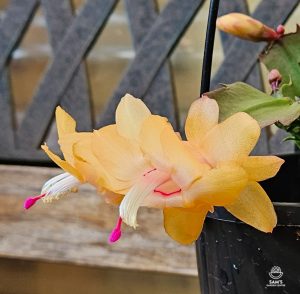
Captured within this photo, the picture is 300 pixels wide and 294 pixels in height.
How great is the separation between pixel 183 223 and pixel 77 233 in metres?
0.89

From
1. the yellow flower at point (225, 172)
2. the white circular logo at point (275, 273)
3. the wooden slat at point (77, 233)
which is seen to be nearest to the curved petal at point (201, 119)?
the yellow flower at point (225, 172)

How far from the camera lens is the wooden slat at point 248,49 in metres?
1.19

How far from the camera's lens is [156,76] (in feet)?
4.16

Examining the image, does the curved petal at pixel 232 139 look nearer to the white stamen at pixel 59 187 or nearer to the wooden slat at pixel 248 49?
the white stamen at pixel 59 187

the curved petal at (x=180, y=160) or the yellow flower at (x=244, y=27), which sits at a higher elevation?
the yellow flower at (x=244, y=27)

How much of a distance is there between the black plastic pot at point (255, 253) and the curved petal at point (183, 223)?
0.07 meters

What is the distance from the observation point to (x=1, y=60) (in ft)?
4.50

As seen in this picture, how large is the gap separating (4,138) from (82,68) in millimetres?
249

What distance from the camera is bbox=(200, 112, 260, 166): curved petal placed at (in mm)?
343

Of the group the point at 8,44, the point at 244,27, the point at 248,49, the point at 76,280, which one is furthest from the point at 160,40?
the point at 244,27

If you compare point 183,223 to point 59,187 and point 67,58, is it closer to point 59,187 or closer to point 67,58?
point 59,187

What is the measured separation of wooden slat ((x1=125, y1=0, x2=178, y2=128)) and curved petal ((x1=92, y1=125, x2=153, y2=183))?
2.91 ft

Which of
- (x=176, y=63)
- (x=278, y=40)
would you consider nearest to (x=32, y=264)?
(x=176, y=63)

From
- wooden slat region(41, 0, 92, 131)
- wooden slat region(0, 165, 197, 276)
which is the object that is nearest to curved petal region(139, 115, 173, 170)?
wooden slat region(0, 165, 197, 276)
